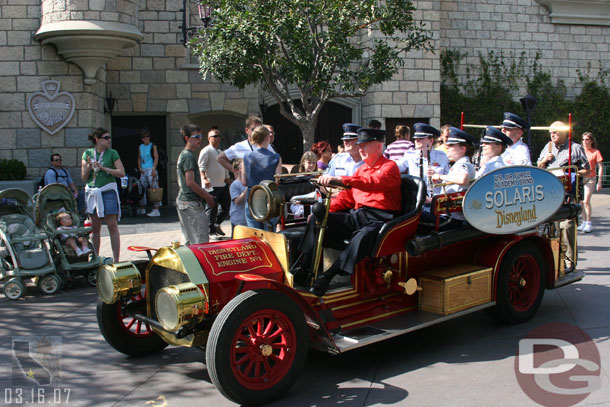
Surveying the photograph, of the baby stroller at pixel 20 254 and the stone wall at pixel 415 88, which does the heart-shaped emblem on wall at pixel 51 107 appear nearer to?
the baby stroller at pixel 20 254

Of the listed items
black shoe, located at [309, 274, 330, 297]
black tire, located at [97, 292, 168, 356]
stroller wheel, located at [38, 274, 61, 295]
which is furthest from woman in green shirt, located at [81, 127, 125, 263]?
black shoe, located at [309, 274, 330, 297]

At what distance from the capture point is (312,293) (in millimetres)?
Answer: 4754

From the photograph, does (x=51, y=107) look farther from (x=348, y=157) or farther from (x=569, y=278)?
(x=569, y=278)

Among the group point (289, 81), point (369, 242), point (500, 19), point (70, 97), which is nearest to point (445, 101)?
point (500, 19)

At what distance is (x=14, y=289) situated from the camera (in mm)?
7168

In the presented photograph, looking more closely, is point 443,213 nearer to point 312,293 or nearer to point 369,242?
point 369,242

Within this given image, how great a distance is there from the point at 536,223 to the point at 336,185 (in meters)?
1.97

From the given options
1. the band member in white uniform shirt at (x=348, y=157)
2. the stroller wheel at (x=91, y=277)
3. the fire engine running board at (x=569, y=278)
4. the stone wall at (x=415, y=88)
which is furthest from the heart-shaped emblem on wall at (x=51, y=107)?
the fire engine running board at (x=569, y=278)

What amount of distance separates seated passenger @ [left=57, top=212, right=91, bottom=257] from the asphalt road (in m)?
1.19

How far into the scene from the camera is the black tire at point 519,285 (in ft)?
18.7

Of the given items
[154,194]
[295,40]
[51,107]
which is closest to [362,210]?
[295,40]

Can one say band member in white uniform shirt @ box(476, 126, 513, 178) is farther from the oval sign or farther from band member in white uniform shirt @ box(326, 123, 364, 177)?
band member in white uniform shirt @ box(326, 123, 364, 177)

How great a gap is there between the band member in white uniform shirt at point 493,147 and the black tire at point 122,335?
327cm

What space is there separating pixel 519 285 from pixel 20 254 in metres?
5.28
